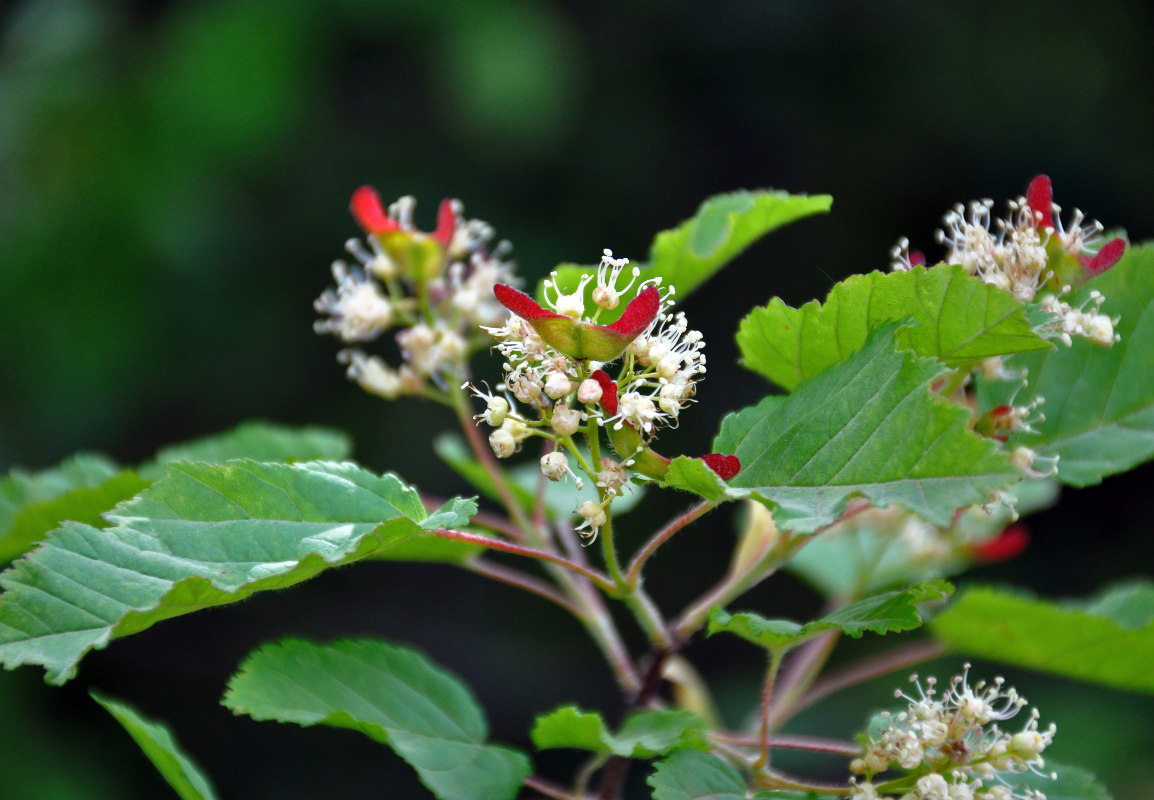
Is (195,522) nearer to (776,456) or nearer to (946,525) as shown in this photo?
(776,456)

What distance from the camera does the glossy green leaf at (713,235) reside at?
44.0 inches

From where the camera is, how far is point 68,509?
113 centimetres

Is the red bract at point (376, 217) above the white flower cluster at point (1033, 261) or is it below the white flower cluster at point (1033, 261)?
above

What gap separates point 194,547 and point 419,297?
51 centimetres

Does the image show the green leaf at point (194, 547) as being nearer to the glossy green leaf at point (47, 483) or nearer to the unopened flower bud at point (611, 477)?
the unopened flower bud at point (611, 477)

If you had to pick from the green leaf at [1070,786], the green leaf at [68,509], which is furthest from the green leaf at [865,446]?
A: the green leaf at [68,509]

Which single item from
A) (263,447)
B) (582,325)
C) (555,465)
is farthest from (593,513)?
(263,447)

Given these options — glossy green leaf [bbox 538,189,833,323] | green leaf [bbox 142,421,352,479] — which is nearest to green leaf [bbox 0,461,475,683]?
glossy green leaf [bbox 538,189,833,323]

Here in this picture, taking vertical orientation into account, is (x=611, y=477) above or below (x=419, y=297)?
below

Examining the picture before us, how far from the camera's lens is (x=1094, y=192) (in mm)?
3766

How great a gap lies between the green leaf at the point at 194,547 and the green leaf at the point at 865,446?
26 centimetres

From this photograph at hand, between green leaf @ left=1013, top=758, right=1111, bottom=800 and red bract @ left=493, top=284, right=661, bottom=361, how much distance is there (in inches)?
24.2

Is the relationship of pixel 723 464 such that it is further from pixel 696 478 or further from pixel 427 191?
pixel 427 191

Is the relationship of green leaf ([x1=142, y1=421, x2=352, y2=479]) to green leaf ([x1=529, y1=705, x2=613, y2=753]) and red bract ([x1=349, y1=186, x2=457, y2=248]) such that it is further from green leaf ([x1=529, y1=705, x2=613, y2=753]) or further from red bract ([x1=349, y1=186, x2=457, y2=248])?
green leaf ([x1=529, y1=705, x2=613, y2=753])
